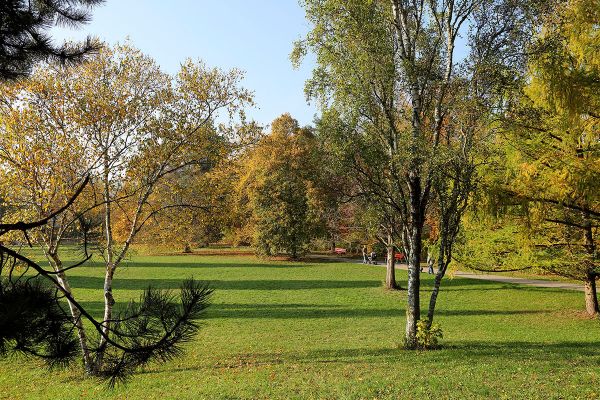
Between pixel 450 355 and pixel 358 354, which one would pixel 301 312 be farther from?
pixel 450 355

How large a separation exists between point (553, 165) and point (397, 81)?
164 inches

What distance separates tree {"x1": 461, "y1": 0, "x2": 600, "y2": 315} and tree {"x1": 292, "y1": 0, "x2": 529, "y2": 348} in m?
1.36

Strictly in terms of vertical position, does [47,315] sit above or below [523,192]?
below

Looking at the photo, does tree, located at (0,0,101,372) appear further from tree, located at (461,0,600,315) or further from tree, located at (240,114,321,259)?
tree, located at (240,114,321,259)

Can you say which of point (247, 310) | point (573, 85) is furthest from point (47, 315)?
point (247, 310)

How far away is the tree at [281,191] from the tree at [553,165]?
66.2 ft

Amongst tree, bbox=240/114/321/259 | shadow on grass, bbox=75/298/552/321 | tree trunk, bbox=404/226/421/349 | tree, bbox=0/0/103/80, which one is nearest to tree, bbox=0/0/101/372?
tree, bbox=0/0/103/80

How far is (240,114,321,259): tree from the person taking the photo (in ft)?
111

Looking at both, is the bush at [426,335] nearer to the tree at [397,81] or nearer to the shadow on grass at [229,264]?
the tree at [397,81]

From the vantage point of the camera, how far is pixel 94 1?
3230mm

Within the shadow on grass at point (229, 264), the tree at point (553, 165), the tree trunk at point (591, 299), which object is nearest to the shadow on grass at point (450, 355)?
the tree at point (553, 165)

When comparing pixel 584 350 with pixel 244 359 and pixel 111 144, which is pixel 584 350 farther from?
pixel 111 144

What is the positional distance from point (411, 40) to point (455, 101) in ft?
6.74

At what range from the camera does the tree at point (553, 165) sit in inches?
293
